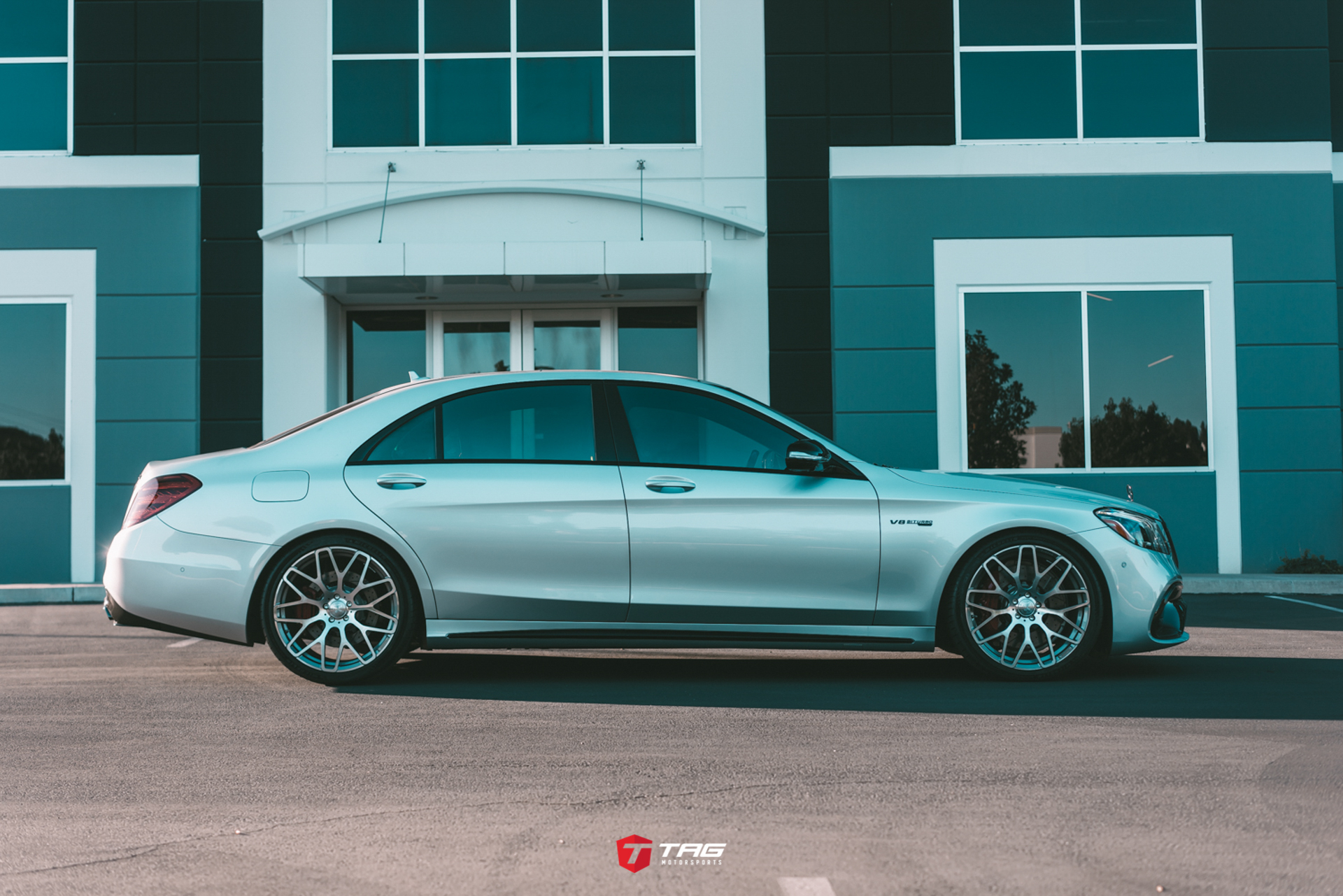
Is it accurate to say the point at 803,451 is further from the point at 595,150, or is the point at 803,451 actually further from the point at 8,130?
the point at 8,130

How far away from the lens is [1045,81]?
12680 mm

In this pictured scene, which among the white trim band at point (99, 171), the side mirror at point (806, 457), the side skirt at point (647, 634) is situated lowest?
the side skirt at point (647, 634)

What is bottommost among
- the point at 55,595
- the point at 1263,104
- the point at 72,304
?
the point at 55,595

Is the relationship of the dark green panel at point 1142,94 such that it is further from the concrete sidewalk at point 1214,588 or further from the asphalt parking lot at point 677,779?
the asphalt parking lot at point 677,779

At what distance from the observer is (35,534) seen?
1214 cm

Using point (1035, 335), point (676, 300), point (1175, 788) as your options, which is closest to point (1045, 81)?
point (1035, 335)

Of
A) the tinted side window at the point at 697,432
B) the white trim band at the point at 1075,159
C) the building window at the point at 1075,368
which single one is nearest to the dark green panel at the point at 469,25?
the white trim band at the point at 1075,159

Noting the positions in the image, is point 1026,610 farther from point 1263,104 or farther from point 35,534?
point 35,534

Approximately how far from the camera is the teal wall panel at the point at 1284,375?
40.4 feet

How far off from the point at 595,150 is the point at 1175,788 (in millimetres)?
9796

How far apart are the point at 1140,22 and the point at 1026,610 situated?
363 inches

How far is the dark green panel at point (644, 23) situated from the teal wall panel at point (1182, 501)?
6072 mm

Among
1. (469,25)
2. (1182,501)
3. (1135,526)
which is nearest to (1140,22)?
(1182,501)

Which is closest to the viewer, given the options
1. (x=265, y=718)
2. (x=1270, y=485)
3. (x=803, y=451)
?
(x=265, y=718)
